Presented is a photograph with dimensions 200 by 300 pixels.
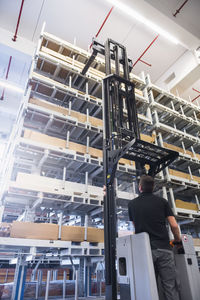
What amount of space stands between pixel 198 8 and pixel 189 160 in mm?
4679

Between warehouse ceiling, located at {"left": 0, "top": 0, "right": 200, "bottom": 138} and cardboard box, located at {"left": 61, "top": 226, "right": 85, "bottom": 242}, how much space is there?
607 centimetres

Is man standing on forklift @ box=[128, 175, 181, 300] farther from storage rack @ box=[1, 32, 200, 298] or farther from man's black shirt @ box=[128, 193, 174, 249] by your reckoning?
storage rack @ box=[1, 32, 200, 298]

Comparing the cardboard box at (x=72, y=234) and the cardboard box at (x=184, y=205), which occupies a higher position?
the cardboard box at (x=184, y=205)

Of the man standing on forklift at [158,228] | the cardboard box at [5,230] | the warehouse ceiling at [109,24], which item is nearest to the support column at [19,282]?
the cardboard box at [5,230]

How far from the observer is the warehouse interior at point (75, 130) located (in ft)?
13.9

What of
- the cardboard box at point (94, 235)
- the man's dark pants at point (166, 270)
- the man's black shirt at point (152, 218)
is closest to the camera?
the man's dark pants at point (166, 270)

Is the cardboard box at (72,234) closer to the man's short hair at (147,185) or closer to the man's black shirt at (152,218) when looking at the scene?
the man's black shirt at (152,218)

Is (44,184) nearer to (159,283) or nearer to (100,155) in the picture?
(100,155)

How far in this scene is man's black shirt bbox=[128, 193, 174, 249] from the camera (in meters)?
2.27

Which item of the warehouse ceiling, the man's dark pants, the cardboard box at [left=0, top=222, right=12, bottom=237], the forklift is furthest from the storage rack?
the man's dark pants

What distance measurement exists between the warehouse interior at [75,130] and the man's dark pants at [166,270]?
460 mm

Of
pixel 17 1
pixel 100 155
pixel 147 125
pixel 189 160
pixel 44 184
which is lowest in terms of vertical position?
pixel 44 184

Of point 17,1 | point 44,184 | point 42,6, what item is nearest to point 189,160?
point 44,184

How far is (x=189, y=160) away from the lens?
7.21 metres
